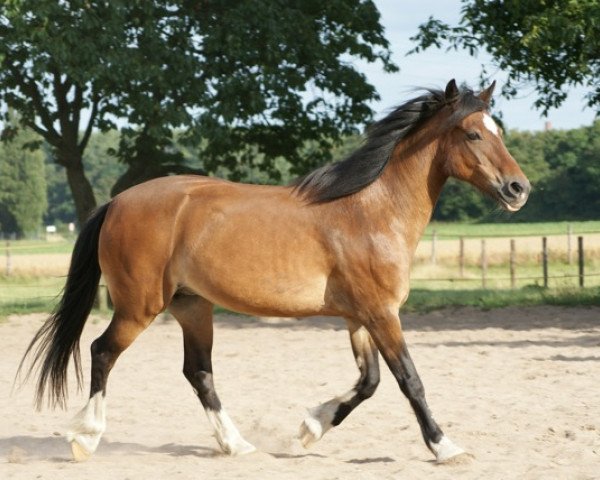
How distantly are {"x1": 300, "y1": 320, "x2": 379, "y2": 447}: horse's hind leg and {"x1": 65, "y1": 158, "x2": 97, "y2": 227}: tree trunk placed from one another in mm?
12743

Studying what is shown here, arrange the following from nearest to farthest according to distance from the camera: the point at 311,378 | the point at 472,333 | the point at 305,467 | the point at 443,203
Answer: the point at 305,467 → the point at 311,378 → the point at 472,333 → the point at 443,203

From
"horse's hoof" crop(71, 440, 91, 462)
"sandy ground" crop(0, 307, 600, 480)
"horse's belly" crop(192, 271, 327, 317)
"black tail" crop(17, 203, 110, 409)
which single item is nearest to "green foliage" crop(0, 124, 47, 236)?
"sandy ground" crop(0, 307, 600, 480)

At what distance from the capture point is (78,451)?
6.02 m

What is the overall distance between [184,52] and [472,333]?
283 inches

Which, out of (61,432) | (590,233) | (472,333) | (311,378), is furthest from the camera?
(590,233)

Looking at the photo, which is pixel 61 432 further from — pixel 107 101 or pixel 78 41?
pixel 107 101

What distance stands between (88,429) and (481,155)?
9.52 ft

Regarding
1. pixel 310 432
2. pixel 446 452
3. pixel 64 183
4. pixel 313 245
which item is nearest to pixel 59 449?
pixel 310 432

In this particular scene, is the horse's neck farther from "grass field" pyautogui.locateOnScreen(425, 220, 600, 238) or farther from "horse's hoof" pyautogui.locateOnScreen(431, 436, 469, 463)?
"grass field" pyautogui.locateOnScreen(425, 220, 600, 238)

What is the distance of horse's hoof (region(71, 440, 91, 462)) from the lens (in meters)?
6.01

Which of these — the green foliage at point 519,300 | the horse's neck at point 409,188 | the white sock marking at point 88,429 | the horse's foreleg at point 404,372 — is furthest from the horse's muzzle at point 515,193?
the green foliage at point 519,300

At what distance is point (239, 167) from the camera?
19000 mm

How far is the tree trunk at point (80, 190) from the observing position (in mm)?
18000

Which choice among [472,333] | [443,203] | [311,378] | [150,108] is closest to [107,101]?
[150,108]
